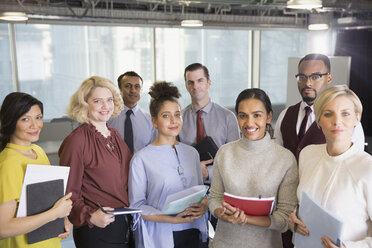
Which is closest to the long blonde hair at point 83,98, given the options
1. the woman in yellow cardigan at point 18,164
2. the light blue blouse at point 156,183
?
the woman in yellow cardigan at point 18,164

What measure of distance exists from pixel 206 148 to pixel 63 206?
1.27 metres

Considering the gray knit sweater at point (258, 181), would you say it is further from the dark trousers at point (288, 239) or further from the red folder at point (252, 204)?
the dark trousers at point (288, 239)

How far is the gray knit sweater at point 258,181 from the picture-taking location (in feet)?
5.95

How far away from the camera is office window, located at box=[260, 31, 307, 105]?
1133 centimetres

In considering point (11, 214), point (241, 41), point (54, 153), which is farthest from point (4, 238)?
point (241, 41)

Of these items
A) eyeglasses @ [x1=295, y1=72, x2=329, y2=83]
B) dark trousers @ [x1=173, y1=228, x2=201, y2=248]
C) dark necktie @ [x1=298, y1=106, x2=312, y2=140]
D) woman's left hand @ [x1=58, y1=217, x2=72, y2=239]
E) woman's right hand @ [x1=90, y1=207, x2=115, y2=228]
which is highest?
eyeglasses @ [x1=295, y1=72, x2=329, y2=83]

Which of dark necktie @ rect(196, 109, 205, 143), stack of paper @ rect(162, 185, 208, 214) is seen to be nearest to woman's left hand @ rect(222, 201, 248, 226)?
stack of paper @ rect(162, 185, 208, 214)

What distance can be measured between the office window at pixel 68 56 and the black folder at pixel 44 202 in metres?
7.46

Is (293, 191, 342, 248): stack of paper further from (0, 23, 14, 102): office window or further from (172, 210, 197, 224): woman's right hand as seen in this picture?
(0, 23, 14, 102): office window

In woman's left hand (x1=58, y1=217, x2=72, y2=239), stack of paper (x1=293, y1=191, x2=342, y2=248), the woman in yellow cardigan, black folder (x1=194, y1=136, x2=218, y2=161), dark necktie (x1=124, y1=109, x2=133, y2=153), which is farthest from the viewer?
dark necktie (x1=124, y1=109, x2=133, y2=153)

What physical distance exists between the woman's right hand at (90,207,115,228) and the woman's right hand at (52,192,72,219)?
0.53 ft

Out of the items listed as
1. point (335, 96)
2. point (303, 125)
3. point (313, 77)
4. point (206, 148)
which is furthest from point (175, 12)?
point (335, 96)

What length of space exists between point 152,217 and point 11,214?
0.75m

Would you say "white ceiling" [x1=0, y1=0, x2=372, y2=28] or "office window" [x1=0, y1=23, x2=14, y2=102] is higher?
"white ceiling" [x1=0, y1=0, x2=372, y2=28]
